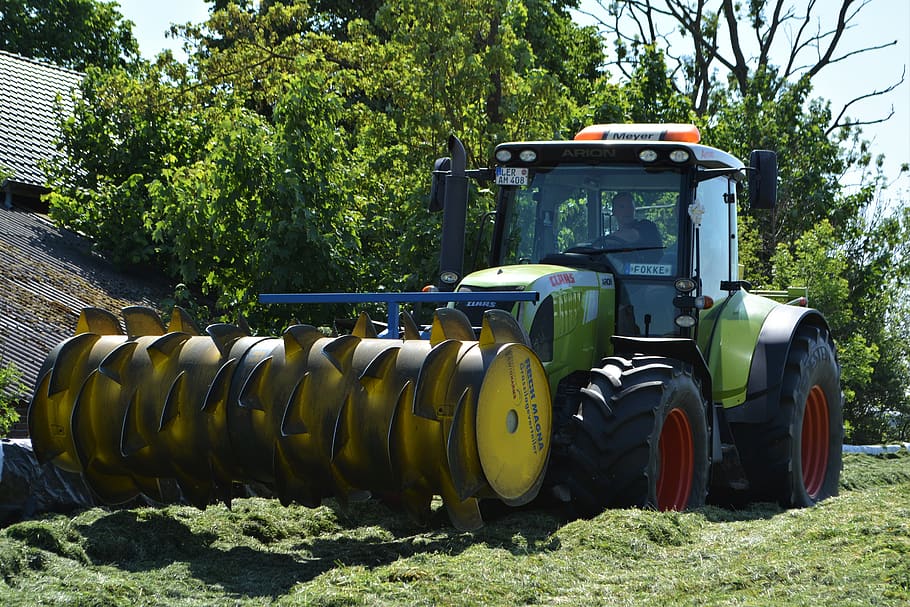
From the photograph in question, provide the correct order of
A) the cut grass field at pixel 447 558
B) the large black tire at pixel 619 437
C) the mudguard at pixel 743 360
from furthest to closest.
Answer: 1. the mudguard at pixel 743 360
2. the large black tire at pixel 619 437
3. the cut grass field at pixel 447 558

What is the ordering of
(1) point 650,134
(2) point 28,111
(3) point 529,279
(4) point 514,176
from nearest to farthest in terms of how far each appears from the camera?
(3) point 529,279, (4) point 514,176, (1) point 650,134, (2) point 28,111

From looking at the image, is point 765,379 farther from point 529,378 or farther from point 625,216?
point 529,378

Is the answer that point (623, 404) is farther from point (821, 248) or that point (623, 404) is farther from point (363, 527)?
point (821, 248)

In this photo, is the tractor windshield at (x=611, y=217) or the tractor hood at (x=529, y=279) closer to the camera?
the tractor hood at (x=529, y=279)

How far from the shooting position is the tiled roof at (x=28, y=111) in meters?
19.3

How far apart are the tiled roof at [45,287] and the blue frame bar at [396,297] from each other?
5509 millimetres

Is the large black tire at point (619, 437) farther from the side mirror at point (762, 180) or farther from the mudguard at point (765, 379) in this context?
the side mirror at point (762, 180)

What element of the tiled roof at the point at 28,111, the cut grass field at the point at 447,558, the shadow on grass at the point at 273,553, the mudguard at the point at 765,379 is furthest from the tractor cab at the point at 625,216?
the tiled roof at the point at 28,111

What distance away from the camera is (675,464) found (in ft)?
25.3

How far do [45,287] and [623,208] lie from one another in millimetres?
9221

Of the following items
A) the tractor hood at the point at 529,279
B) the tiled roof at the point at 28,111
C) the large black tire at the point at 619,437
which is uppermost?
the tiled roof at the point at 28,111

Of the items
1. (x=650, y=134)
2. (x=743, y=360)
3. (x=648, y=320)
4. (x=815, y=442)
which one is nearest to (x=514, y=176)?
(x=650, y=134)

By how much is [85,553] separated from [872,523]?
4160 millimetres

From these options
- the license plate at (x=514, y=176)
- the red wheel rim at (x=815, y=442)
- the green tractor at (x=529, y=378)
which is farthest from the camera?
the red wheel rim at (x=815, y=442)
